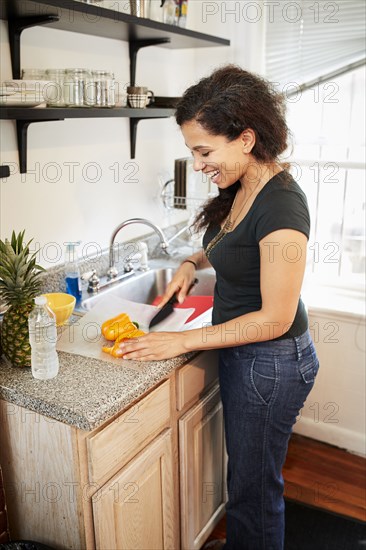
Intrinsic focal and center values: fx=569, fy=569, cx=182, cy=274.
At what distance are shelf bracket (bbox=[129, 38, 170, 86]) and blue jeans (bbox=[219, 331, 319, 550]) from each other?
1.18 m

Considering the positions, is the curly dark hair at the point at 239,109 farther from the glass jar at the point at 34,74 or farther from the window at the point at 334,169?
the window at the point at 334,169

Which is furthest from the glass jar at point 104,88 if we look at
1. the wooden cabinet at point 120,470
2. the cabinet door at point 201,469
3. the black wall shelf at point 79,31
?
the cabinet door at point 201,469

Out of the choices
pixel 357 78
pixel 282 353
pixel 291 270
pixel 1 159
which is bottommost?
pixel 282 353

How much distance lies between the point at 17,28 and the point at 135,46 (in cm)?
62

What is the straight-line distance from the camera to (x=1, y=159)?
170 centimetres

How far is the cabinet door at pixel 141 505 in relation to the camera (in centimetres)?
138

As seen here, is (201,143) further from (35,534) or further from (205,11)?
(205,11)

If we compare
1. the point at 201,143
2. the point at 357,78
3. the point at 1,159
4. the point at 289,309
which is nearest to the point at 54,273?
the point at 1,159

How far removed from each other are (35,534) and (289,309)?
899 mm

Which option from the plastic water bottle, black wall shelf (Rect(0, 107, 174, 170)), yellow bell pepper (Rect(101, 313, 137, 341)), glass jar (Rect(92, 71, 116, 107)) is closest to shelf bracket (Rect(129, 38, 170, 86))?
black wall shelf (Rect(0, 107, 174, 170))

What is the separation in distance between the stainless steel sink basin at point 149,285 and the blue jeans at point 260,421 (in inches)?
23.7

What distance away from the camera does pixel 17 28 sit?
1629mm

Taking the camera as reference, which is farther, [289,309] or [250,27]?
[250,27]

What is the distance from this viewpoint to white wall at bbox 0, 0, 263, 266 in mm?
1790
